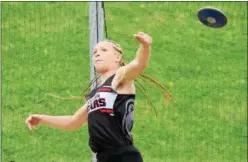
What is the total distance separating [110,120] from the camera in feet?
23.8

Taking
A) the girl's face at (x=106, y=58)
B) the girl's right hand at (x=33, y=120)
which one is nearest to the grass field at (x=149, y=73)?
the girl's right hand at (x=33, y=120)

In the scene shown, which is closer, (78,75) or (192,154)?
(192,154)

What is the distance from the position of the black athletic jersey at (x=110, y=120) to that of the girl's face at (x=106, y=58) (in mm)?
221

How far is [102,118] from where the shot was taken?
728 cm

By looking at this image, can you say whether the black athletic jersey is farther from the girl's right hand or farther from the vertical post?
the vertical post

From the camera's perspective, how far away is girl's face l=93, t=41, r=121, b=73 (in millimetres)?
7539

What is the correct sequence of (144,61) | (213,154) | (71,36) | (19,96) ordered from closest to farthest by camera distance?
(144,61)
(213,154)
(19,96)
(71,36)

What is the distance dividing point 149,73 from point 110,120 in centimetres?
640

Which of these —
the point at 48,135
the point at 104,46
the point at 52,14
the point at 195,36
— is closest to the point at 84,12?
the point at 52,14

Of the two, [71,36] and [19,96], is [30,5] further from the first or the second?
[19,96]

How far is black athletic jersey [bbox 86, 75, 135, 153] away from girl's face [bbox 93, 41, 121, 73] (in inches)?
8.7

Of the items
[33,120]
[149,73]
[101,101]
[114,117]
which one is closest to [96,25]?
[33,120]

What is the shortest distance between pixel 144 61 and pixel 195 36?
757 centimetres

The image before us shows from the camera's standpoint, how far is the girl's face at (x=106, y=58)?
7.54 m
